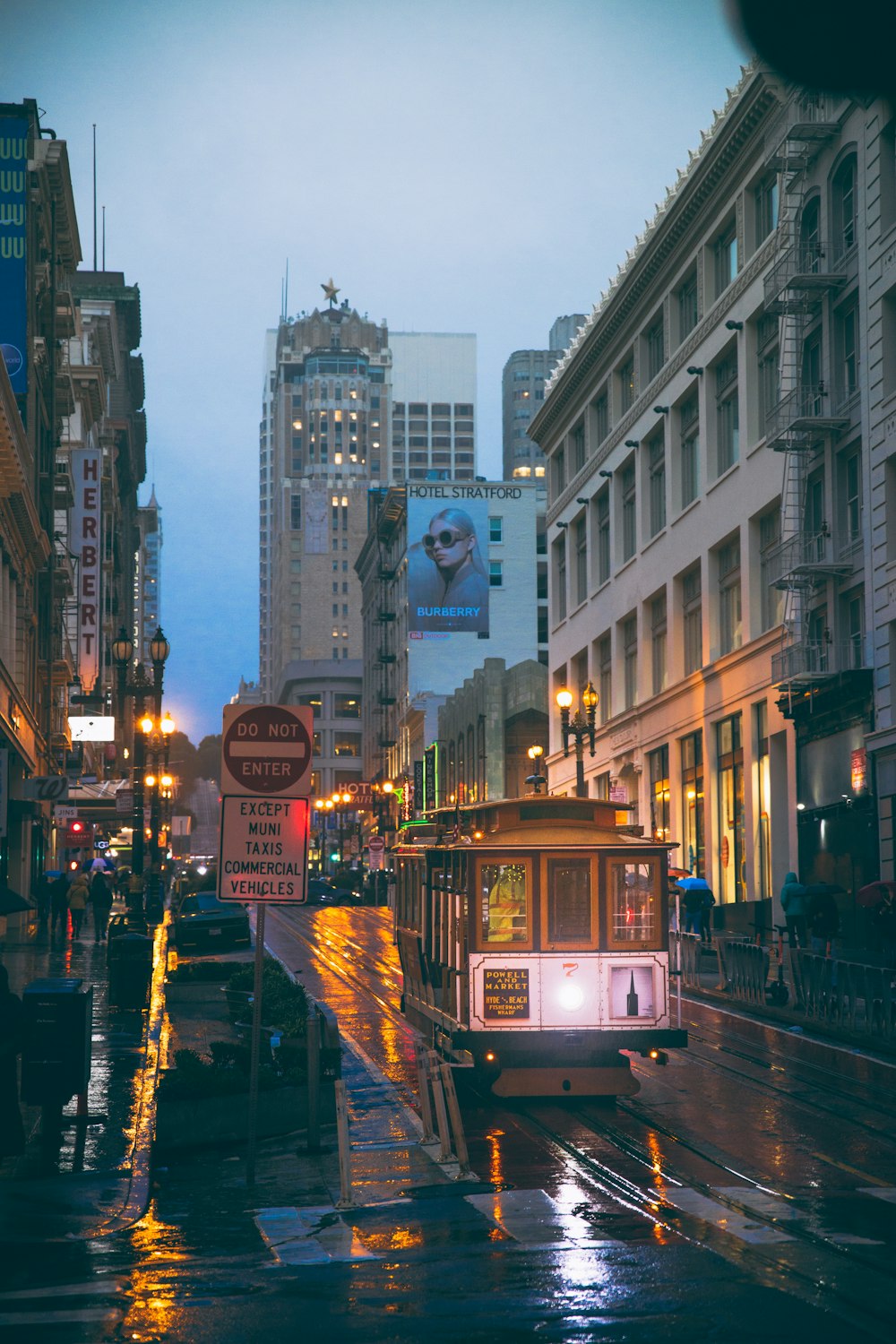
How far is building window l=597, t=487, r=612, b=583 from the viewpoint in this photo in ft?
217

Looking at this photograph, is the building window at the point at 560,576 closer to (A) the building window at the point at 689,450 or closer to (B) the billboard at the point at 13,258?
(A) the building window at the point at 689,450

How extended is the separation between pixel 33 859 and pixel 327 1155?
4497 cm

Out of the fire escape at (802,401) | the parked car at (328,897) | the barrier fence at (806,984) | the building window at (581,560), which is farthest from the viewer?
the parked car at (328,897)

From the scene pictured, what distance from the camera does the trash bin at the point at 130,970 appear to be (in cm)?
2588

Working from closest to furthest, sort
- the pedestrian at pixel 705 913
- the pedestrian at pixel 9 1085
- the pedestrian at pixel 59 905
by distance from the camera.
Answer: the pedestrian at pixel 9 1085 < the pedestrian at pixel 705 913 < the pedestrian at pixel 59 905

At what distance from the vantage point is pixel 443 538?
108750 millimetres

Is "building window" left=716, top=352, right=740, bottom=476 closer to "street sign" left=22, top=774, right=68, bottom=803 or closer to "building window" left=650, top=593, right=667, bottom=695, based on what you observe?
"building window" left=650, top=593, right=667, bottom=695

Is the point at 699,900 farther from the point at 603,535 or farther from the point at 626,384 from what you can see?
the point at 603,535

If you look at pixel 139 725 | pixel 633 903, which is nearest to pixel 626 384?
pixel 139 725

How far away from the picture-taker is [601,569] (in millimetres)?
66750

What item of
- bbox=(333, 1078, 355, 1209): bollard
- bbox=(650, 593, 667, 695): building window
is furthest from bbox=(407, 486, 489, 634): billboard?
bbox=(333, 1078, 355, 1209): bollard

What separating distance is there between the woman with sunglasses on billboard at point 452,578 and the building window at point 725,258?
5776cm

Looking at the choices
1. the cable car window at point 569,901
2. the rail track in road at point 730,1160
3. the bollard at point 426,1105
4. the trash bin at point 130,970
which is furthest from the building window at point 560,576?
the bollard at point 426,1105

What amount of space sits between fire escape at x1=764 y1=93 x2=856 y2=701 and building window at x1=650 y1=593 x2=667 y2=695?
50.4 feet
